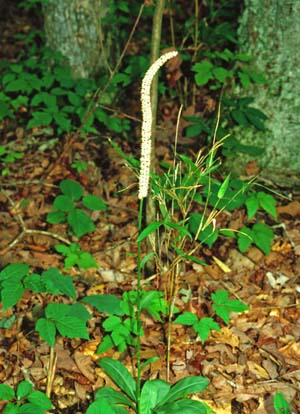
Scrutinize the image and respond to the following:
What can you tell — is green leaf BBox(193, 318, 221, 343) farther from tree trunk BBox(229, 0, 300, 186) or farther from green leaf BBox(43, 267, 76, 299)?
tree trunk BBox(229, 0, 300, 186)

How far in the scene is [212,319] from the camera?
2713mm

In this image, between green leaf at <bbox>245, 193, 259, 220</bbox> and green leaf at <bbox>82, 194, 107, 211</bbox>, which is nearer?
green leaf at <bbox>245, 193, 259, 220</bbox>

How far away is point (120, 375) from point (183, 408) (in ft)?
1.16

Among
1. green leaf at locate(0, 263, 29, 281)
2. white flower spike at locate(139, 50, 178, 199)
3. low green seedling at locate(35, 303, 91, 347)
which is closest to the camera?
white flower spike at locate(139, 50, 178, 199)

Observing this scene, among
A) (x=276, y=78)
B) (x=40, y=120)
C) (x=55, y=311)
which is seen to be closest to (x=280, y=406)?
(x=55, y=311)

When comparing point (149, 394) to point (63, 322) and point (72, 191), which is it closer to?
point (63, 322)

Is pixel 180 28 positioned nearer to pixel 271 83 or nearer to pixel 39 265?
pixel 271 83

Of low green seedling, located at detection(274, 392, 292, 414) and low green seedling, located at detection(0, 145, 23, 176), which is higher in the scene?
low green seedling, located at detection(0, 145, 23, 176)

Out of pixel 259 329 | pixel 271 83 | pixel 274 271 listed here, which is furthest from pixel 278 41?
pixel 259 329

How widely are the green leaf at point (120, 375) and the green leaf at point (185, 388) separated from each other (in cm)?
16

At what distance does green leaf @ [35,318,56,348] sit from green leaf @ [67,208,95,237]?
84 cm

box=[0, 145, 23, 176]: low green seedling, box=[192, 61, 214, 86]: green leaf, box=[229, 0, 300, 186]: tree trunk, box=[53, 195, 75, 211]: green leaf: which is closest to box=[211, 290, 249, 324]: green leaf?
box=[53, 195, 75, 211]: green leaf

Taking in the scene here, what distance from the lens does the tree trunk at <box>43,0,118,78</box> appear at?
4.22 metres

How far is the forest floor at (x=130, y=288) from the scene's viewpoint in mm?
2656
